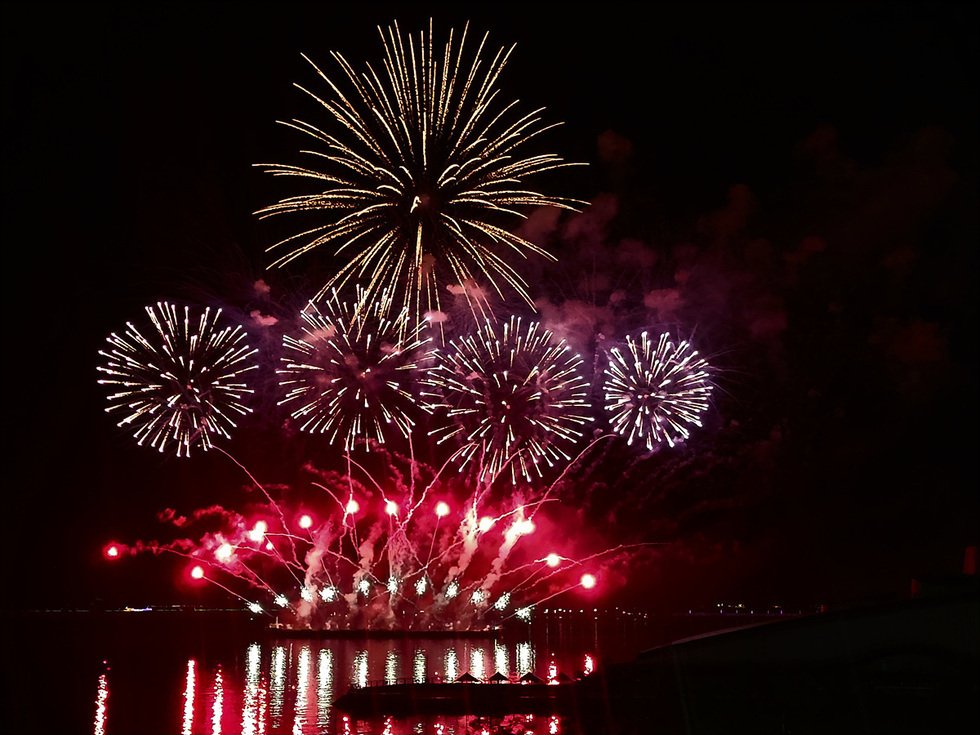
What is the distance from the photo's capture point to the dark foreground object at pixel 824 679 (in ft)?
120

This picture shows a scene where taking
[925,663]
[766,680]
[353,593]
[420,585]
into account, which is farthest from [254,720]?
[353,593]

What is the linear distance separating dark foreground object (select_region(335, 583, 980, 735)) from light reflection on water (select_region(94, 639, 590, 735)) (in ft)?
17.1

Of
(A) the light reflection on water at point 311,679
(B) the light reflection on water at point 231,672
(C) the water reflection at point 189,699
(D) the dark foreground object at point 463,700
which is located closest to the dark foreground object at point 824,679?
(D) the dark foreground object at point 463,700

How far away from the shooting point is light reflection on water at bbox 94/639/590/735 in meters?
40.3

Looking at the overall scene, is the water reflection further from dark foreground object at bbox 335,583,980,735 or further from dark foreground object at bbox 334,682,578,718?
dark foreground object at bbox 335,583,980,735

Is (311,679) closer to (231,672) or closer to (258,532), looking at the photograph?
(231,672)

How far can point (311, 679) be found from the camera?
6028cm

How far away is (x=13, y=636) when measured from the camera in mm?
106938

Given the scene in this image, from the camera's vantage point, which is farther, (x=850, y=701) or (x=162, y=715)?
(x=162, y=715)

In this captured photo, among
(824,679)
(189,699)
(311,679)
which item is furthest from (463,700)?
(311,679)

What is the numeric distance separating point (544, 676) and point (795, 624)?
87.6 feet

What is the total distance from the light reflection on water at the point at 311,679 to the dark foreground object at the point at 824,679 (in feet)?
17.1

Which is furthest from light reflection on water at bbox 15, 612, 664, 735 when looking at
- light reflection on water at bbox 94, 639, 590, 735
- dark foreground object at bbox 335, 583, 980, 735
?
dark foreground object at bbox 335, 583, 980, 735

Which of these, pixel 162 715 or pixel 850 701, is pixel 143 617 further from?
pixel 850 701
